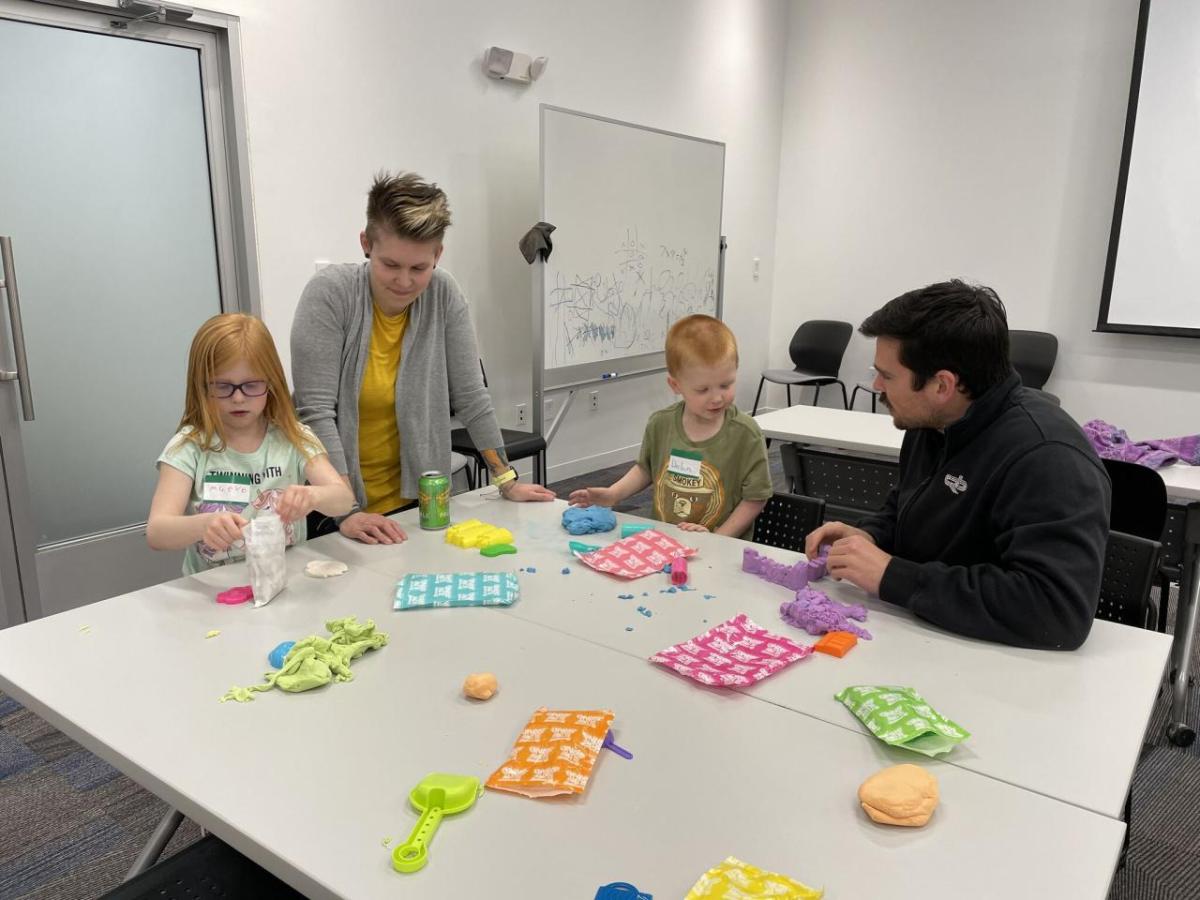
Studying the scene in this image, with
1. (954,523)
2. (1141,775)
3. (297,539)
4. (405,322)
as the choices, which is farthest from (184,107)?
(1141,775)

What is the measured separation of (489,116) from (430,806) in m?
3.96

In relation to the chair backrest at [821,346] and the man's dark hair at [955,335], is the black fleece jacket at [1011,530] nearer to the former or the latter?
the man's dark hair at [955,335]

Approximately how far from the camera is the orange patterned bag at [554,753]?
0.96 metres

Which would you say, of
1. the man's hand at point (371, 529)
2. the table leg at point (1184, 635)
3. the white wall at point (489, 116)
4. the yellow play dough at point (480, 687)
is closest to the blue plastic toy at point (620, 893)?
the yellow play dough at point (480, 687)

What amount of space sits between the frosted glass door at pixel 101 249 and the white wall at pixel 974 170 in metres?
4.75

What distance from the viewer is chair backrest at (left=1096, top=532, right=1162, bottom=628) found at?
63.1 inches

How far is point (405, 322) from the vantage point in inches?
79.9

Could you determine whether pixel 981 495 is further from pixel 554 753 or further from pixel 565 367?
pixel 565 367

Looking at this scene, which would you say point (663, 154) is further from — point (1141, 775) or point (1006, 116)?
point (1141, 775)

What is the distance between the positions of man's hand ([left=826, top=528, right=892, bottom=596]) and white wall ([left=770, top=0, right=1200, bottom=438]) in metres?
4.78

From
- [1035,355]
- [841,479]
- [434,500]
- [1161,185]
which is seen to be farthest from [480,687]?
[1161,185]

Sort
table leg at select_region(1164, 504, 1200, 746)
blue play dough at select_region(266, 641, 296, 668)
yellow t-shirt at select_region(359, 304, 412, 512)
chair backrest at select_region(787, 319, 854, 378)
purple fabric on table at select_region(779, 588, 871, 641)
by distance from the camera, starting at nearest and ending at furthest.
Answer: blue play dough at select_region(266, 641, 296, 668) < purple fabric on table at select_region(779, 588, 871, 641) < yellow t-shirt at select_region(359, 304, 412, 512) < table leg at select_region(1164, 504, 1200, 746) < chair backrest at select_region(787, 319, 854, 378)

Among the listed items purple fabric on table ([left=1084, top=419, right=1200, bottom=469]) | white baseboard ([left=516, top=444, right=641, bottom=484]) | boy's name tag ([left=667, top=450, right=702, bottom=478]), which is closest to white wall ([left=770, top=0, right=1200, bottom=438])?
white baseboard ([left=516, top=444, right=641, bottom=484])

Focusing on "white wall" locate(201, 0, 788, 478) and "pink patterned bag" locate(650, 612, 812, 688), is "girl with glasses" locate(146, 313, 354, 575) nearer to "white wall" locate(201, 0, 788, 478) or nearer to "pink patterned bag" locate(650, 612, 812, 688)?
"pink patterned bag" locate(650, 612, 812, 688)
